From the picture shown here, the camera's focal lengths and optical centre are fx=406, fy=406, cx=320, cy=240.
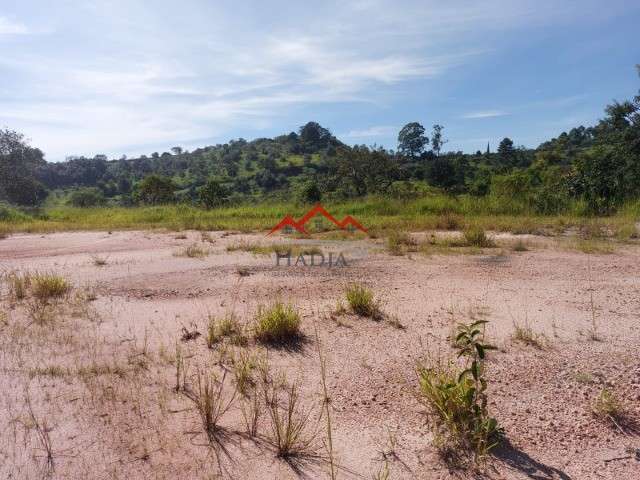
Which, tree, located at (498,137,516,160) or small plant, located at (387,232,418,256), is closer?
small plant, located at (387,232,418,256)

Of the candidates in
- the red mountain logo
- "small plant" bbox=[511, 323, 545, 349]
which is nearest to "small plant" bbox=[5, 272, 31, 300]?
"small plant" bbox=[511, 323, 545, 349]

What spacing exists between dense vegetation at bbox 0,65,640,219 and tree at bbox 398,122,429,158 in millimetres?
109

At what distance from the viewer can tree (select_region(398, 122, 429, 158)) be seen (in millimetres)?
44000

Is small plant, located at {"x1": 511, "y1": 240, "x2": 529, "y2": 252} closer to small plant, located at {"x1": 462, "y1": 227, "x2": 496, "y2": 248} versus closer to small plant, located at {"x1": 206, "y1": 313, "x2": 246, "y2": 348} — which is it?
small plant, located at {"x1": 462, "y1": 227, "x2": 496, "y2": 248}

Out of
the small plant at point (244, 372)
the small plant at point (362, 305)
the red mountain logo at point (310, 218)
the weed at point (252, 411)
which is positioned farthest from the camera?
the red mountain logo at point (310, 218)

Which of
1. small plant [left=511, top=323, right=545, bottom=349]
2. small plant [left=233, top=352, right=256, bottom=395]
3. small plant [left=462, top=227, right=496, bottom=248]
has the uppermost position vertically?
small plant [left=462, top=227, right=496, bottom=248]

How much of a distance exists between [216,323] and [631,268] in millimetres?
5109

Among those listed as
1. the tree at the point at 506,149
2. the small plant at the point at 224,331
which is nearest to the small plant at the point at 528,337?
the small plant at the point at 224,331

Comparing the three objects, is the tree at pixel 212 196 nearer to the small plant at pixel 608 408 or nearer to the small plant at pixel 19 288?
the small plant at pixel 19 288

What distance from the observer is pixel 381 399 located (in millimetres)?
2457

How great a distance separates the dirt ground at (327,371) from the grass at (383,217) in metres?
4.06

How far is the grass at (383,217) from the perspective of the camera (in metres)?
9.15

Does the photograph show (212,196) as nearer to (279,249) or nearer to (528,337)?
(279,249)

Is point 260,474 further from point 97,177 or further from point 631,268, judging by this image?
point 97,177
